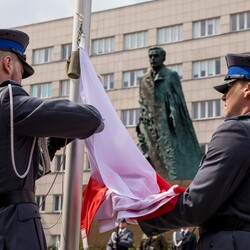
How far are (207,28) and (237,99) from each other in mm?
38235

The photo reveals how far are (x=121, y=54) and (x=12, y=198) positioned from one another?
133 ft

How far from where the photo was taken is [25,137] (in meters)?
3.52

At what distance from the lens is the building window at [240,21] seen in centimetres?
3997

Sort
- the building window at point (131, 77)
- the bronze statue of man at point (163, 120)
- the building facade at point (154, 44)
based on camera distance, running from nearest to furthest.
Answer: the bronze statue of man at point (163, 120) < the building facade at point (154, 44) < the building window at point (131, 77)

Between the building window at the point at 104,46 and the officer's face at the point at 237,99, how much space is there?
4092 centimetres

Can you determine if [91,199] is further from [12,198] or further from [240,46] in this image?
[240,46]

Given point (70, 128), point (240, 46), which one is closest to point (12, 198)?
point (70, 128)

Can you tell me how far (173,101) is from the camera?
17.1 metres

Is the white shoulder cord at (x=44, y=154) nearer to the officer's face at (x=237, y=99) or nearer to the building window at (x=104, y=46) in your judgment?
the officer's face at (x=237, y=99)

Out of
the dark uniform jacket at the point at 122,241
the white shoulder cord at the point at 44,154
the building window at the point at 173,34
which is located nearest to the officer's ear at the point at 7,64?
the white shoulder cord at the point at 44,154

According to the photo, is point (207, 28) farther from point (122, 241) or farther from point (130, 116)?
point (122, 241)

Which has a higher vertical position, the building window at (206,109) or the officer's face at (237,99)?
the building window at (206,109)

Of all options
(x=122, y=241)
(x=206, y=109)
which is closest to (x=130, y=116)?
(x=206, y=109)

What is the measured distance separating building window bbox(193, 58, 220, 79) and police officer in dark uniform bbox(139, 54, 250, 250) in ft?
122
